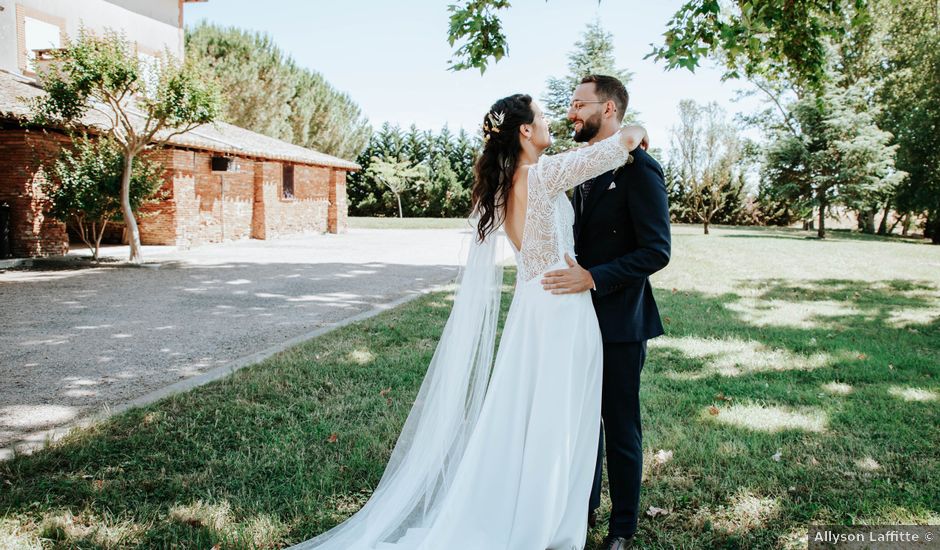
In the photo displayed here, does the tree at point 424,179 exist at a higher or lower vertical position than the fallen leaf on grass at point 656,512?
higher

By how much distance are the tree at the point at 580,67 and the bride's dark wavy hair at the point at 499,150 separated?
1175 inches

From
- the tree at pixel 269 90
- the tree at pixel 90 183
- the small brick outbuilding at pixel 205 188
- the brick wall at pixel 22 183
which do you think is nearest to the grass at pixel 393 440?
the tree at pixel 90 183

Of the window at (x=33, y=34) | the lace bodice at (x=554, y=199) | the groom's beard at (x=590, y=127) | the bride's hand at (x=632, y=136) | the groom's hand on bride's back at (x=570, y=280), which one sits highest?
the window at (x=33, y=34)

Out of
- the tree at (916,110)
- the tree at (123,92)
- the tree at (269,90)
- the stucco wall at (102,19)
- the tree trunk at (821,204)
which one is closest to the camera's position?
the tree at (123,92)

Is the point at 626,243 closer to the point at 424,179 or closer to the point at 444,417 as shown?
the point at 444,417

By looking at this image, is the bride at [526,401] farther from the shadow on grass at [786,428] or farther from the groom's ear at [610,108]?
the shadow on grass at [786,428]

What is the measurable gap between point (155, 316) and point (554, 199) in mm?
7352

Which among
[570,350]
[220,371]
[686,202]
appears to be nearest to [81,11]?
[220,371]

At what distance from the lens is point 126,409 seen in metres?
4.54

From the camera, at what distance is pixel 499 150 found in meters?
2.82

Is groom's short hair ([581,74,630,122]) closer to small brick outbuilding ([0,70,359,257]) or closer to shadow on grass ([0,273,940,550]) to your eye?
shadow on grass ([0,273,940,550])

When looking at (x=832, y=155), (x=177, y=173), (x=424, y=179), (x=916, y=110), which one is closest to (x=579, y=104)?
(x=177, y=173)

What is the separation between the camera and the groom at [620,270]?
104 inches

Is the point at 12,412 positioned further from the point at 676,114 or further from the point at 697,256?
the point at 676,114
